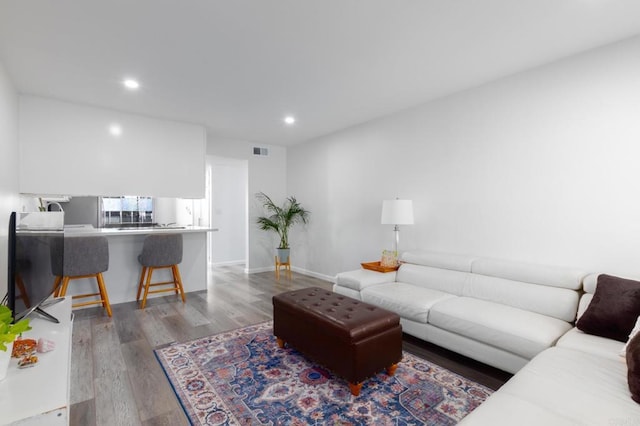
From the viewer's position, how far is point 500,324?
2.16 m

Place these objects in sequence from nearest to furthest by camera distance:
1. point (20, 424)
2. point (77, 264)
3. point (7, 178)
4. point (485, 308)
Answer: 1. point (20, 424)
2. point (485, 308)
3. point (7, 178)
4. point (77, 264)

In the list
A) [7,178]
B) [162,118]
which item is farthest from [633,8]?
[7,178]

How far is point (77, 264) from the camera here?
3.27 metres

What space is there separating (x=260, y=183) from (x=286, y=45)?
3623mm

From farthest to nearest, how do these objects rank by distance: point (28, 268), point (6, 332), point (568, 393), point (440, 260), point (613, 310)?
point (440, 260)
point (613, 310)
point (28, 268)
point (568, 393)
point (6, 332)

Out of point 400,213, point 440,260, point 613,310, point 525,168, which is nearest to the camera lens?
point 613,310

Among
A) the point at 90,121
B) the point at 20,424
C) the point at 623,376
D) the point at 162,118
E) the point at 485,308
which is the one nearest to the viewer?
the point at 20,424

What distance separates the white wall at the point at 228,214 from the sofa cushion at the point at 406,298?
12.9 feet

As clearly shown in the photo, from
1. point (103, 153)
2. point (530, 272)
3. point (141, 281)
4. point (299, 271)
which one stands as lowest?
point (299, 271)

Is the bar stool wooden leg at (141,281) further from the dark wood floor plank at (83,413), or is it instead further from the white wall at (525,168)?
the white wall at (525,168)

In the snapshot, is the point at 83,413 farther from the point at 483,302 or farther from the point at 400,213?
the point at 400,213

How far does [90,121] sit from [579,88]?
518 centimetres

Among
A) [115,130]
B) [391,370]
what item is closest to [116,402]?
[391,370]

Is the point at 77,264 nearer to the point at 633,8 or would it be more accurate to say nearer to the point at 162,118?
the point at 162,118
